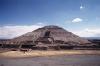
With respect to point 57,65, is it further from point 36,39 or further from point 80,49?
point 36,39

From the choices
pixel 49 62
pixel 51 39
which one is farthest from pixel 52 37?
pixel 49 62

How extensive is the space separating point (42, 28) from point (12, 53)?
32.3 metres

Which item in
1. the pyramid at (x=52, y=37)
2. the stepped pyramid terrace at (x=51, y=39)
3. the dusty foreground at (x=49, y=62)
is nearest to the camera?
the dusty foreground at (x=49, y=62)

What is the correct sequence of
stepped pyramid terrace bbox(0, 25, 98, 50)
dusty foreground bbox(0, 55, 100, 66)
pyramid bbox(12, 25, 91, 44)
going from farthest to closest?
pyramid bbox(12, 25, 91, 44), stepped pyramid terrace bbox(0, 25, 98, 50), dusty foreground bbox(0, 55, 100, 66)

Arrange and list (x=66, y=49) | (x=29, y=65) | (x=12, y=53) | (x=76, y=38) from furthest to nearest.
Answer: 1. (x=76, y=38)
2. (x=66, y=49)
3. (x=12, y=53)
4. (x=29, y=65)

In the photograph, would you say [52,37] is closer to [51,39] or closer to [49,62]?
[51,39]

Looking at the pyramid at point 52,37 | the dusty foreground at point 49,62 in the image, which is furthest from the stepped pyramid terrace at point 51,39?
the dusty foreground at point 49,62

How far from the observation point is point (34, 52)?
156 ft

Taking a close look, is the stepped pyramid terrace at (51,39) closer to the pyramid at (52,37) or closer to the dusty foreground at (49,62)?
the pyramid at (52,37)

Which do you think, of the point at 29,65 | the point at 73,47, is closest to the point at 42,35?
the point at 73,47

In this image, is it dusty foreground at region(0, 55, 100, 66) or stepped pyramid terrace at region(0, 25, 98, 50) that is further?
stepped pyramid terrace at region(0, 25, 98, 50)

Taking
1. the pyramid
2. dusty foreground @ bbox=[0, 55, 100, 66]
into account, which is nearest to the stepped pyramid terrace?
the pyramid

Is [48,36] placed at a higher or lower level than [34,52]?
higher

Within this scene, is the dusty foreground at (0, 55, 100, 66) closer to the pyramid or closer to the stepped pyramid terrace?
the stepped pyramid terrace
